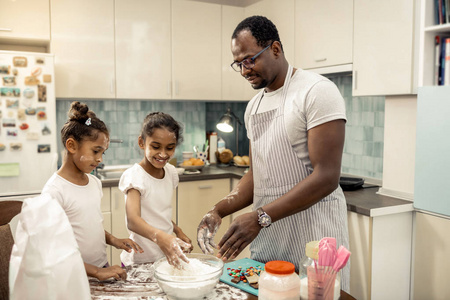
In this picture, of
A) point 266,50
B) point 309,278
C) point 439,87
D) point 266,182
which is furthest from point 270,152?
point 439,87

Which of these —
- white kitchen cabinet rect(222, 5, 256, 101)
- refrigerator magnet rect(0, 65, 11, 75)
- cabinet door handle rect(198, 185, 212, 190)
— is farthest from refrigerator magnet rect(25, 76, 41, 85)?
white kitchen cabinet rect(222, 5, 256, 101)

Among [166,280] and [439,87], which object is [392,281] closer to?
[439,87]

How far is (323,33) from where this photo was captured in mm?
2703

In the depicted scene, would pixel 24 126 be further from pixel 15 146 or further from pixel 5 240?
pixel 5 240

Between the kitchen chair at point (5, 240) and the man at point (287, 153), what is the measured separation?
0.57 meters

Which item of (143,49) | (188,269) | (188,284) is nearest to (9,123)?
(143,49)

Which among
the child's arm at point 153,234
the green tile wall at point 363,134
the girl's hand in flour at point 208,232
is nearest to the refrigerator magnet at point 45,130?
the child's arm at point 153,234

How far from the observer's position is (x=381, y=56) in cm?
229

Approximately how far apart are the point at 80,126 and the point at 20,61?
1514 mm

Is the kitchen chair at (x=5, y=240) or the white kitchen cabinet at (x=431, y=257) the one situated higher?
the kitchen chair at (x=5, y=240)

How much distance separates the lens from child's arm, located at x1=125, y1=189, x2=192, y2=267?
1.17 metres

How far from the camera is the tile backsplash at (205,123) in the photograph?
2803 millimetres

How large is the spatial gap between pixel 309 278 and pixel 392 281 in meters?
1.54

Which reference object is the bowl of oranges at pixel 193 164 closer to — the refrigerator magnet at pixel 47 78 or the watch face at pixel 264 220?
the refrigerator magnet at pixel 47 78
